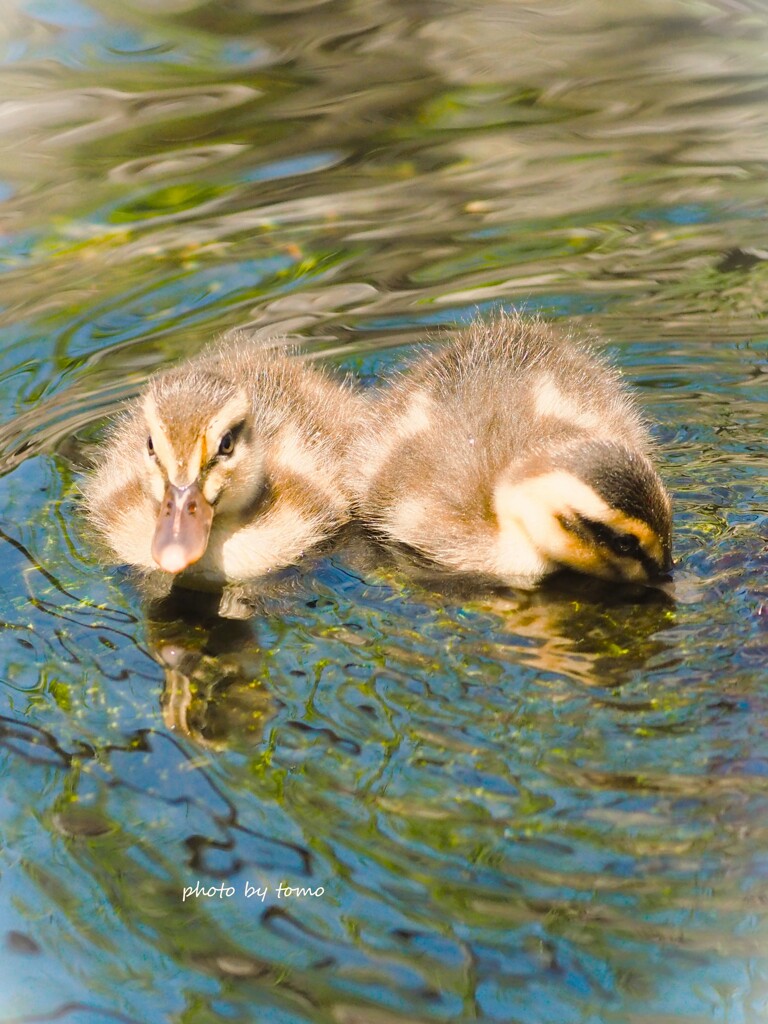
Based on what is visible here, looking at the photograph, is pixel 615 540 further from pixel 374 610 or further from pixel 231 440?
pixel 231 440

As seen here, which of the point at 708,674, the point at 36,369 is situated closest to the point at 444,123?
the point at 36,369

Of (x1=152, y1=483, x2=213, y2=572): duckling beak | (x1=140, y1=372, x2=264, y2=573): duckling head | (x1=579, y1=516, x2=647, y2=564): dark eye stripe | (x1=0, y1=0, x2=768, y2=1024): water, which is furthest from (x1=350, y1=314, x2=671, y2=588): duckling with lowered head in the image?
(x1=152, y1=483, x2=213, y2=572): duckling beak

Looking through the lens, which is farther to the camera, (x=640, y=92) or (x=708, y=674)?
(x=640, y=92)

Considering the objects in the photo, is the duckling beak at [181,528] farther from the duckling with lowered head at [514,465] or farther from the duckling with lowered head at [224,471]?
the duckling with lowered head at [514,465]

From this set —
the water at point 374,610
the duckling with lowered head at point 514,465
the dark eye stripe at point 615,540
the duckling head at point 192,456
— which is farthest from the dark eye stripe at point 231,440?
the dark eye stripe at point 615,540

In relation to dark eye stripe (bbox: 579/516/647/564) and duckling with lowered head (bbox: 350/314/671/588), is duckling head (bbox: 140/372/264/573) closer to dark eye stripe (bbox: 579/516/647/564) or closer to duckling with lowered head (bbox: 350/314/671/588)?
duckling with lowered head (bbox: 350/314/671/588)

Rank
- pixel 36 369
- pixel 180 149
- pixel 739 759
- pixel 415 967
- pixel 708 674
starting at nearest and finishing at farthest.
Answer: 1. pixel 415 967
2. pixel 739 759
3. pixel 708 674
4. pixel 36 369
5. pixel 180 149

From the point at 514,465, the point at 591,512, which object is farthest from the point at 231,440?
the point at 591,512

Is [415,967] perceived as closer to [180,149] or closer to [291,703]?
[291,703]
